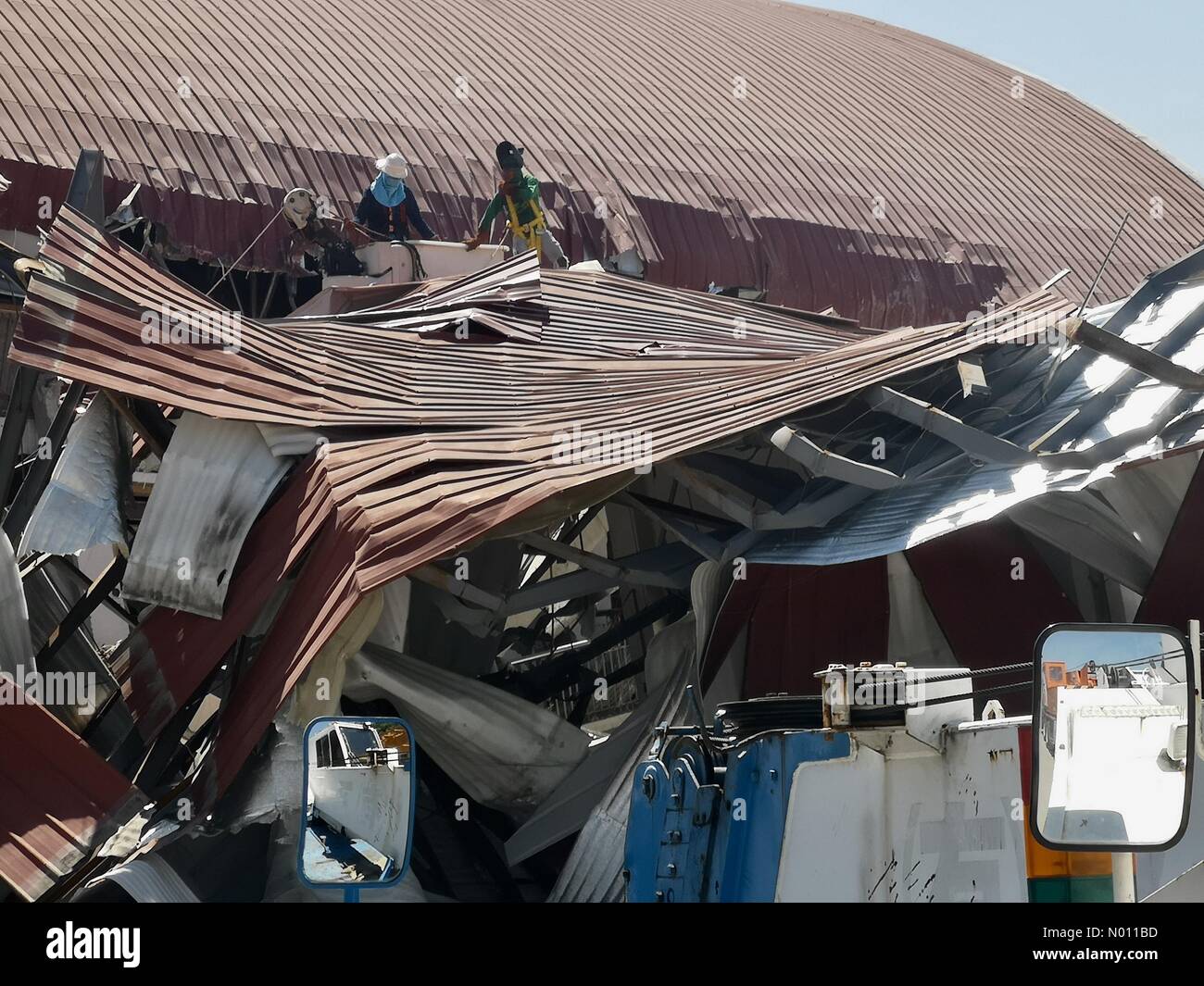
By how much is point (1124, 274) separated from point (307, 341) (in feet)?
59.2

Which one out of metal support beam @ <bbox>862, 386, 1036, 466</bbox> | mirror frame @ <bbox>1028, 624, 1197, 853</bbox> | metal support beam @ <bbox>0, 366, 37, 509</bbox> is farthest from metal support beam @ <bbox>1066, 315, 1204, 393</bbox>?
metal support beam @ <bbox>0, 366, 37, 509</bbox>

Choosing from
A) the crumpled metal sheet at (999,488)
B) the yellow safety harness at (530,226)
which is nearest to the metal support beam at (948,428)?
the crumpled metal sheet at (999,488)

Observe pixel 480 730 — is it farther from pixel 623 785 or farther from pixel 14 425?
pixel 14 425

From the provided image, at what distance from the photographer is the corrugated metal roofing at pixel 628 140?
63.7ft

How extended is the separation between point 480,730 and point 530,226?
24.1 ft

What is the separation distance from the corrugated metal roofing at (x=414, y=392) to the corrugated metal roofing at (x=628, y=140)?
743cm

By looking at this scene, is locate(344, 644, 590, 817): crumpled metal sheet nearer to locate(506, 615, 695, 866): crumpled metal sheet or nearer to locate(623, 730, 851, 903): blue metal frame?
locate(506, 615, 695, 866): crumpled metal sheet

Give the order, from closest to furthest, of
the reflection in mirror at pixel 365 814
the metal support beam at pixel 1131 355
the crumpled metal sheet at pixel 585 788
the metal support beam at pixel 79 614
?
1. the reflection in mirror at pixel 365 814
2. the metal support beam at pixel 1131 355
3. the crumpled metal sheet at pixel 585 788
4. the metal support beam at pixel 79 614

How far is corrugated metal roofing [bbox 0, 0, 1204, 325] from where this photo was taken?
19.4 meters

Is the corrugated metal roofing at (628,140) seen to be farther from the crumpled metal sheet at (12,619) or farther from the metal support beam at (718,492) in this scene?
the metal support beam at (718,492)

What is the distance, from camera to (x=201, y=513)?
9.23 metres

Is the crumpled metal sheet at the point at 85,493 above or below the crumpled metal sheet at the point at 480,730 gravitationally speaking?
above

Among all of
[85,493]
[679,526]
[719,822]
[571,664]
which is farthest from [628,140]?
[719,822]

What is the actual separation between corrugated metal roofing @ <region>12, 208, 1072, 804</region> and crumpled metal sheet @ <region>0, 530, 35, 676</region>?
2.38 ft
